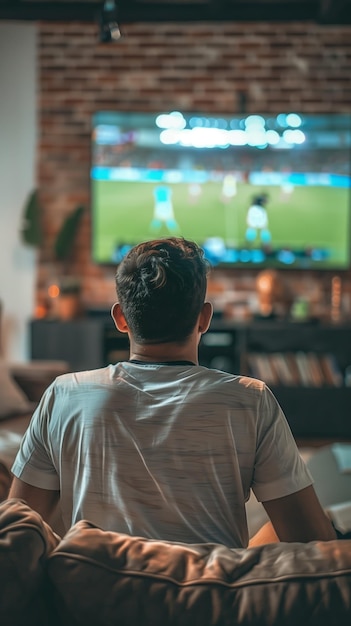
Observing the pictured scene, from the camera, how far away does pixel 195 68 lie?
5570mm

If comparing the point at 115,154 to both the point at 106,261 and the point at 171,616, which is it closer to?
the point at 106,261

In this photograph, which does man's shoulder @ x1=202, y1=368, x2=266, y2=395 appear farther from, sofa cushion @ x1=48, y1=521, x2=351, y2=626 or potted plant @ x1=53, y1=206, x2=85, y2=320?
potted plant @ x1=53, y1=206, x2=85, y2=320

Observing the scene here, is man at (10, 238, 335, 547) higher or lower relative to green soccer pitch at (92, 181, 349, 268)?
lower

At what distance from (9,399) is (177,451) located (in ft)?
8.51

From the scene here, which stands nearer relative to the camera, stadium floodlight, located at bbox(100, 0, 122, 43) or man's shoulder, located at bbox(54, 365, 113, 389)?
man's shoulder, located at bbox(54, 365, 113, 389)

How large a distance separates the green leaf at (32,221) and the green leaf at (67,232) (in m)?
0.13

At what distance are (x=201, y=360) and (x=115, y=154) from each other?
1434 mm

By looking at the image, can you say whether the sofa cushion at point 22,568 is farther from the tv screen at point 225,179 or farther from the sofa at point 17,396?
the tv screen at point 225,179

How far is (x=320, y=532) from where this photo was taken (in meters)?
1.30

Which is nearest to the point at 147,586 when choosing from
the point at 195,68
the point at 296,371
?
the point at 296,371

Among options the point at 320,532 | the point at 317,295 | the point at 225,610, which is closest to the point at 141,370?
the point at 320,532

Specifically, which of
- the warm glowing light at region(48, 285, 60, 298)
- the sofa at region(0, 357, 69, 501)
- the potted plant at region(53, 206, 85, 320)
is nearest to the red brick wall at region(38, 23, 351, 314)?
the potted plant at region(53, 206, 85, 320)

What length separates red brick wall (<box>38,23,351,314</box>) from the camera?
18.2ft

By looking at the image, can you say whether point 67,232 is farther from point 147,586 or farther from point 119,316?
point 147,586
